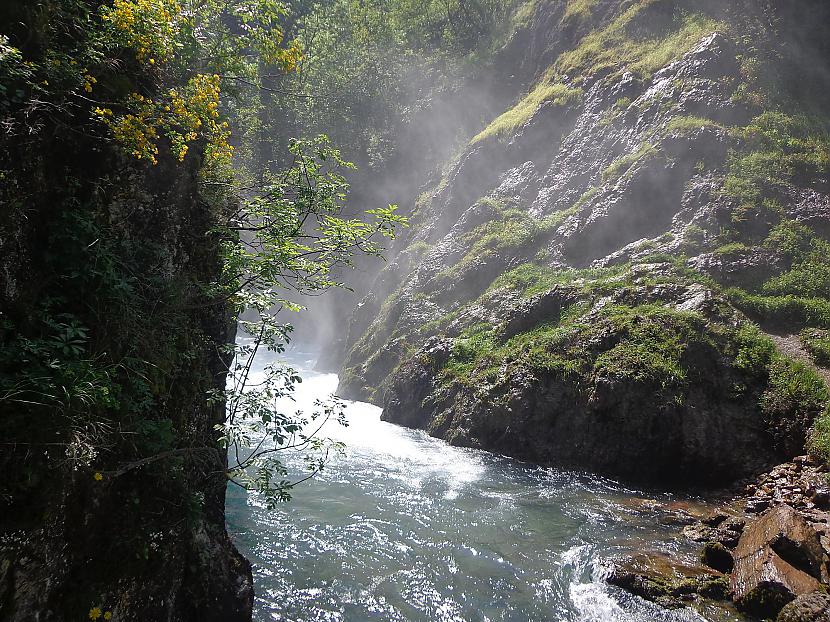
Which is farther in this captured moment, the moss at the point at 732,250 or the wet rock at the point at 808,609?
the moss at the point at 732,250

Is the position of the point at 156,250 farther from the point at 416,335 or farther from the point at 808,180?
the point at 808,180

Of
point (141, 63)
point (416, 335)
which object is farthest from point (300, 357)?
point (141, 63)

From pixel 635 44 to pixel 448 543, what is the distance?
31063 mm

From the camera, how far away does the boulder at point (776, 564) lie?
809 cm

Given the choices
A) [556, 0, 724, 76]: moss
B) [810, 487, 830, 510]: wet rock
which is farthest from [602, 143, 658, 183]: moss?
[810, 487, 830, 510]: wet rock

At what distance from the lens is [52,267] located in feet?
16.5

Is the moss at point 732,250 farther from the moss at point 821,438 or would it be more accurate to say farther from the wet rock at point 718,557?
the wet rock at point 718,557

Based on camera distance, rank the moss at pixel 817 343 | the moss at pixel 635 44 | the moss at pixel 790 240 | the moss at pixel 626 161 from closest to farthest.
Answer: the moss at pixel 817 343 → the moss at pixel 790 240 → the moss at pixel 626 161 → the moss at pixel 635 44

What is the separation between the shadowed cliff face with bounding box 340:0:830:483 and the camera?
14.7 meters

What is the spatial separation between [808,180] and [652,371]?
12.0 m

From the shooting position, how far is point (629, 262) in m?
20.7

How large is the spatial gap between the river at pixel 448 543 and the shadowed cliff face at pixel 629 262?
92.1 inches

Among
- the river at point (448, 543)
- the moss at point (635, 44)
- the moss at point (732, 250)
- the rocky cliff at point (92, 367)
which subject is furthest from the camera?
the moss at point (635, 44)

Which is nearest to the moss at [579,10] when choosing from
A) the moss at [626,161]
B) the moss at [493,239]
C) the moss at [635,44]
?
the moss at [635,44]
